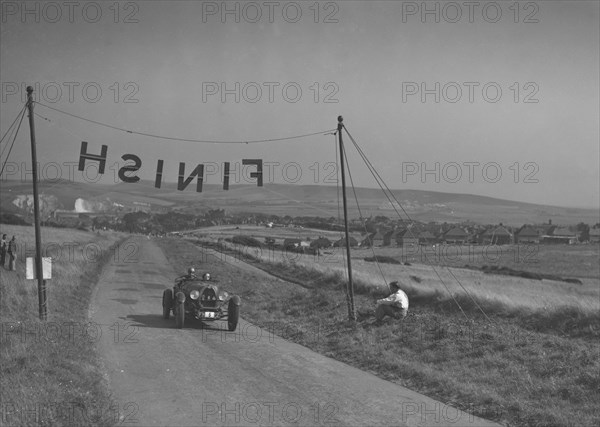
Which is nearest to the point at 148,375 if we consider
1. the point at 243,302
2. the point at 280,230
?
the point at 243,302

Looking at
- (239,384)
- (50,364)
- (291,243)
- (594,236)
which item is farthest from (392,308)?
(594,236)

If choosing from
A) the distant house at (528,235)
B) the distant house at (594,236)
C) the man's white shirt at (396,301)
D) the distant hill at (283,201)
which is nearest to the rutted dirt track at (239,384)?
the man's white shirt at (396,301)

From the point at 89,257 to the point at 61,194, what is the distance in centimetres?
7922

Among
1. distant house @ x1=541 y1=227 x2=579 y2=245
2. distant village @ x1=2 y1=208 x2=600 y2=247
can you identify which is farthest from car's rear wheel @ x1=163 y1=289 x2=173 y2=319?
distant house @ x1=541 y1=227 x2=579 y2=245

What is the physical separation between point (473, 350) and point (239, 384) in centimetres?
517

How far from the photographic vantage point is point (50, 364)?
9.96 metres

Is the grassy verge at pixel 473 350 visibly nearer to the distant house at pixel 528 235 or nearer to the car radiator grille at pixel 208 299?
the car radiator grille at pixel 208 299

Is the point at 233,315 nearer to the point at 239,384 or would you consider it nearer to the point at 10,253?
the point at 239,384

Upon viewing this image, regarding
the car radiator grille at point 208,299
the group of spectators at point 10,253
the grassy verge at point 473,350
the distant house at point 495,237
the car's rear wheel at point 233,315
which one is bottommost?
the distant house at point 495,237

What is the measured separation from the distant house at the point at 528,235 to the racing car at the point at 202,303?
64.2 metres

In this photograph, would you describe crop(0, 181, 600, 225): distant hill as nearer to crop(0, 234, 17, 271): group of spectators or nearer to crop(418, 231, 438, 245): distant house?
crop(418, 231, 438, 245): distant house

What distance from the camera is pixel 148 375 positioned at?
10.3m

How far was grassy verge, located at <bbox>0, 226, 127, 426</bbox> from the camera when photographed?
7.66 metres

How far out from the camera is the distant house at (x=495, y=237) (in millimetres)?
65688
